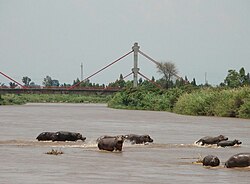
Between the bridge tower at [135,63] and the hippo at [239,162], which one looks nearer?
the hippo at [239,162]

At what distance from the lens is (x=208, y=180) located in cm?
1619

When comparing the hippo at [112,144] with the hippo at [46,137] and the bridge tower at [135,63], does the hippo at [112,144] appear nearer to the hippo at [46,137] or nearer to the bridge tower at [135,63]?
the hippo at [46,137]

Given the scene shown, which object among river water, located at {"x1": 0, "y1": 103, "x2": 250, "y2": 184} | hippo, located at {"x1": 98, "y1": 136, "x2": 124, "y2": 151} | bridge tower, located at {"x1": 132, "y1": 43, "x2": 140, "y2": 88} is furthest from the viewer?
bridge tower, located at {"x1": 132, "y1": 43, "x2": 140, "y2": 88}

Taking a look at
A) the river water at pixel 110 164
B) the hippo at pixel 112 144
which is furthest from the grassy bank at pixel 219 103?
the hippo at pixel 112 144

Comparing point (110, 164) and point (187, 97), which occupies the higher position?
point (187, 97)

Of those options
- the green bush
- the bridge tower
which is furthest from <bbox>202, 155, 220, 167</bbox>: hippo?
the bridge tower

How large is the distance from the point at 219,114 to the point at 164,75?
7353 centimetres

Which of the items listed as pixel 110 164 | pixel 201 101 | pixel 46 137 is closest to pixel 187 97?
pixel 201 101

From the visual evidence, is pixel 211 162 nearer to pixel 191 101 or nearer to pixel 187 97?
pixel 191 101

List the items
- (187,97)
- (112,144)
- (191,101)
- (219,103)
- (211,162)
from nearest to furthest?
(211,162) < (112,144) < (219,103) < (191,101) < (187,97)

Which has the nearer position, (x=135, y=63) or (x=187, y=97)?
(x=187, y=97)

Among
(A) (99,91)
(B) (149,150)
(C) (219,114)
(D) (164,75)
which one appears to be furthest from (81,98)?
(B) (149,150)

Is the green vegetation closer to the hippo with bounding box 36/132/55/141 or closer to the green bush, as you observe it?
the green bush

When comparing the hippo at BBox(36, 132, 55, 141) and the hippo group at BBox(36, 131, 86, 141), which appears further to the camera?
the hippo at BBox(36, 132, 55, 141)
